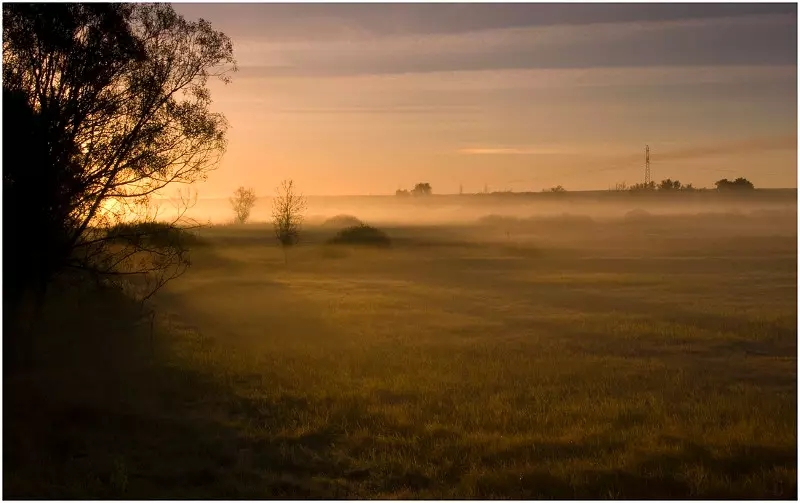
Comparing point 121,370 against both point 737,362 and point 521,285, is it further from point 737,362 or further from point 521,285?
point 521,285

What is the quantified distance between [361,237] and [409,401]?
8450 centimetres

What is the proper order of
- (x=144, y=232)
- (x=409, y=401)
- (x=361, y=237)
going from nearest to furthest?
(x=409, y=401) → (x=144, y=232) → (x=361, y=237)

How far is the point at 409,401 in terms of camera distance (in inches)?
718

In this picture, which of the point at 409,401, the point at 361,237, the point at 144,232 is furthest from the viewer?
the point at 361,237

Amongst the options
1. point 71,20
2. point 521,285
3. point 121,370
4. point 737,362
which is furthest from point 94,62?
point 521,285

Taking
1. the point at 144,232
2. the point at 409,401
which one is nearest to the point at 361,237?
the point at 144,232

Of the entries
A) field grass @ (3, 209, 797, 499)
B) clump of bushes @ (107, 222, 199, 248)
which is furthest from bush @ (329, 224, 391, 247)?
clump of bushes @ (107, 222, 199, 248)

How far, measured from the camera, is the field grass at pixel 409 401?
12.9m

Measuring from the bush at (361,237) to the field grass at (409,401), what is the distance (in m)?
57.2

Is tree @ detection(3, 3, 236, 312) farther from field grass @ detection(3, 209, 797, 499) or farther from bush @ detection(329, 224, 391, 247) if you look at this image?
bush @ detection(329, 224, 391, 247)

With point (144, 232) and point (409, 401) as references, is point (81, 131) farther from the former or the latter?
point (409, 401)

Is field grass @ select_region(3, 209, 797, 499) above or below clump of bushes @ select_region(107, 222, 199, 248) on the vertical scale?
below

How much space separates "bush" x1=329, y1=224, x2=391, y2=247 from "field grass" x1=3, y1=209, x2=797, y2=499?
57.2 metres

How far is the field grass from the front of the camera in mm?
12867
